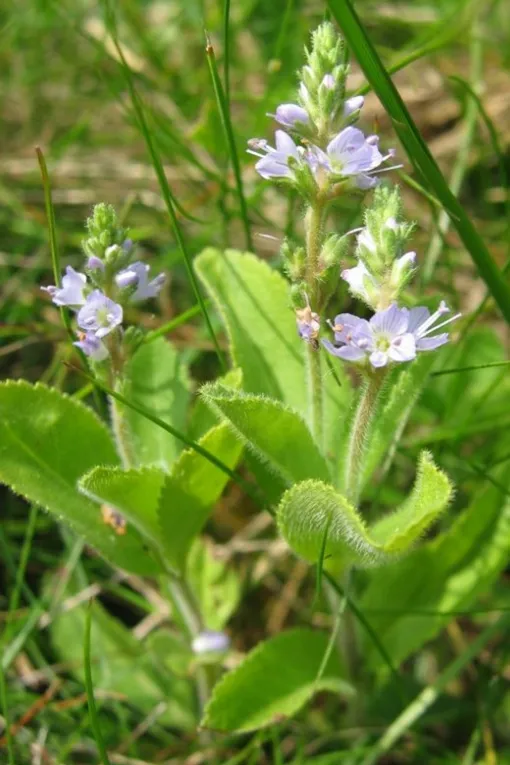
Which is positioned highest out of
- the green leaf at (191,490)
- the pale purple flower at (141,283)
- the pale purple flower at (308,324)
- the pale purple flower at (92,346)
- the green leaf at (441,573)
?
the pale purple flower at (141,283)

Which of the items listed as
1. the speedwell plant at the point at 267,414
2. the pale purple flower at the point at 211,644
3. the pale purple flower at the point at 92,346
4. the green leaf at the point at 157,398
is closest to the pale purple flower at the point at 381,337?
the speedwell plant at the point at 267,414

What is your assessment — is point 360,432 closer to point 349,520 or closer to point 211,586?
point 349,520

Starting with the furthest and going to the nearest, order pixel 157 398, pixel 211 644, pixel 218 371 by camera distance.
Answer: pixel 218 371, pixel 211 644, pixel 157 398

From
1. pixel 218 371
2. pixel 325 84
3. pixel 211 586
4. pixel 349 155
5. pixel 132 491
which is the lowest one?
pixel 211 586

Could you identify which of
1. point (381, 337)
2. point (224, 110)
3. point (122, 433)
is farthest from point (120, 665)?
point (224, 110)

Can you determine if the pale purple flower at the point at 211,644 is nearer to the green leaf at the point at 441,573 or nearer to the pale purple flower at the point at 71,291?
the green leaf at the point at 441,573

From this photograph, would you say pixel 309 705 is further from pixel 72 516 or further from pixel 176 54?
pixel 176 54
